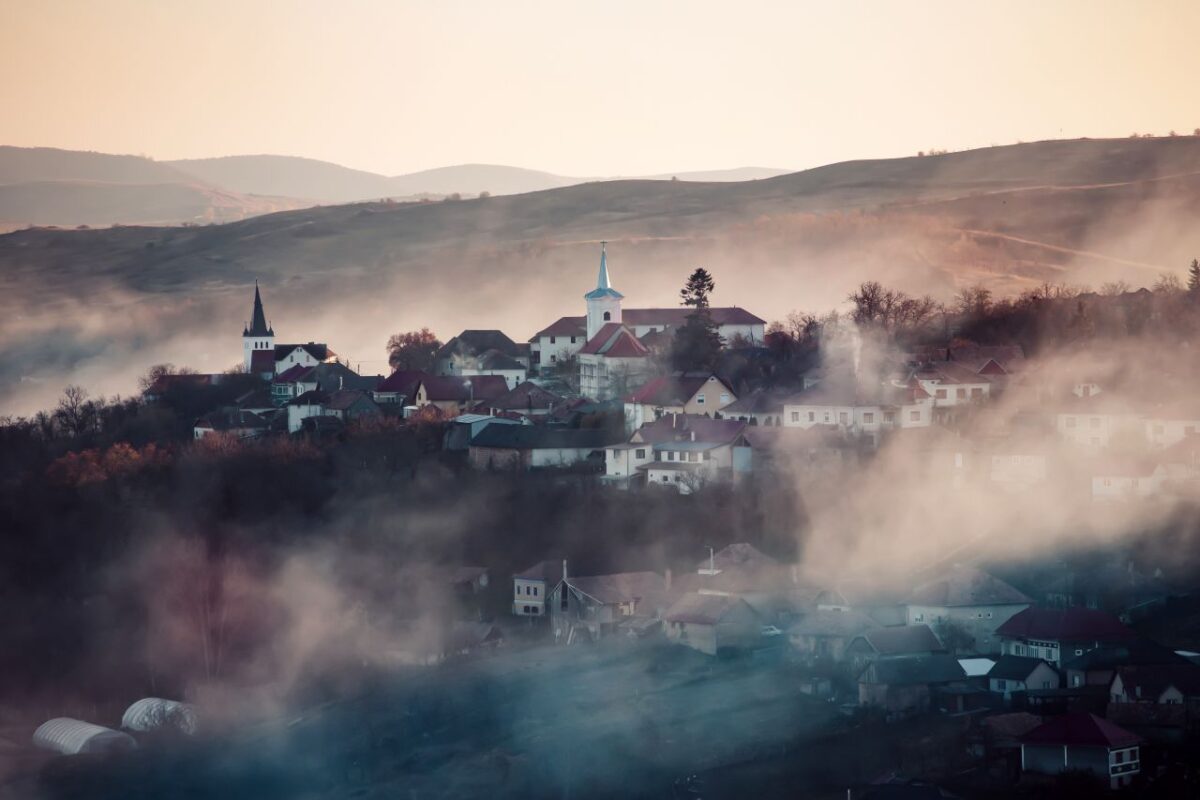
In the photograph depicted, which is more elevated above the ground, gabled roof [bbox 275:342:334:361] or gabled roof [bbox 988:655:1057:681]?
gabled roof [bbox 275:342:334:361]

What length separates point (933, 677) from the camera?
3167 centimetres

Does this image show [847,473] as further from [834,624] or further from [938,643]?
[938,643]

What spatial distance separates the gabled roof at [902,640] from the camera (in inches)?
1296

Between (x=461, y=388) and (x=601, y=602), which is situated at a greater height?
(x=461, y=388)

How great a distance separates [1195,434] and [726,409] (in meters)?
13.5

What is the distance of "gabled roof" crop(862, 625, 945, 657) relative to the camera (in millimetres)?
32906

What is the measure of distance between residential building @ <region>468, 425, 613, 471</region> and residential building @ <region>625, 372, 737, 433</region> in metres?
1.29

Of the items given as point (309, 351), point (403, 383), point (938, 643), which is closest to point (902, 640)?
point (938, 643)

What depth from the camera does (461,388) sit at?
56.0m

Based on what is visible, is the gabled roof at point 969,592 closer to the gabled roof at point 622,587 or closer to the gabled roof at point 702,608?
the gabled roof at point 702,608

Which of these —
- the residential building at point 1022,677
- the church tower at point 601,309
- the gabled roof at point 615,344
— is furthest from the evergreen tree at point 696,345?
the residential building at point 1022,677

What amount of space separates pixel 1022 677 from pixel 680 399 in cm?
1871

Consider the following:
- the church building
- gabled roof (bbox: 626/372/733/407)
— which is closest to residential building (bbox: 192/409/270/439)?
the church building

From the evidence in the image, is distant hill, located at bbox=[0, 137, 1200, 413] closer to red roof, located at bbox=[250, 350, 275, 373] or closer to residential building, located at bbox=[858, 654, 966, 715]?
red roof, located at bbox=[250, 350, 275, 373]
